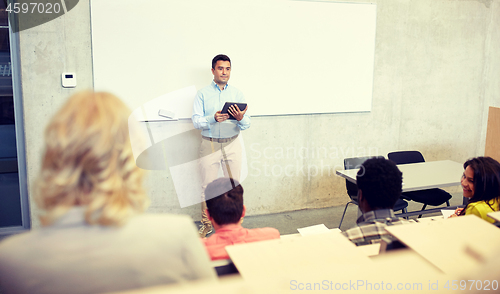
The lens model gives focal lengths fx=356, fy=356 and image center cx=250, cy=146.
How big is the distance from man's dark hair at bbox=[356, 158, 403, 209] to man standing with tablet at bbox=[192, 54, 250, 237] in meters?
2.07

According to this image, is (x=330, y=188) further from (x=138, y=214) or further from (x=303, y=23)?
(x=138, y=214)

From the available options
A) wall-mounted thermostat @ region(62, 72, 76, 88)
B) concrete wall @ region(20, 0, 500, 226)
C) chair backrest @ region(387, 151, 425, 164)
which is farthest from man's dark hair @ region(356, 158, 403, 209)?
wall-mounted thermostat @ region(62, 72, 76, 88)

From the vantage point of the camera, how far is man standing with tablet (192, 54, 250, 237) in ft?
12.0

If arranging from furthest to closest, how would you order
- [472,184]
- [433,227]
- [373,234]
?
1. [472,184]
2. [373,234]
3. [433,227]

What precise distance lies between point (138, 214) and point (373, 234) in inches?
45.4

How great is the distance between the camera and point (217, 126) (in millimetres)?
3750

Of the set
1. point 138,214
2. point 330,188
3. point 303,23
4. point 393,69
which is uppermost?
point 303,23

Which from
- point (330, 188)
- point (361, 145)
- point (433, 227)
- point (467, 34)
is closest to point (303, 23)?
point (361, 145)

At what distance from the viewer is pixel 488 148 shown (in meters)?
4.03
